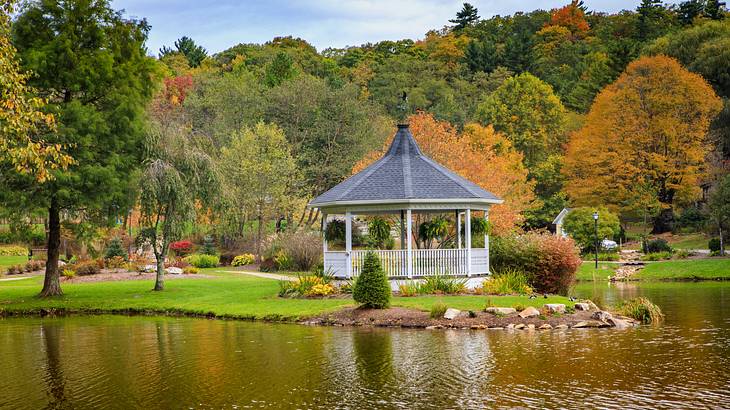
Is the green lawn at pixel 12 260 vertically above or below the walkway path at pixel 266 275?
above

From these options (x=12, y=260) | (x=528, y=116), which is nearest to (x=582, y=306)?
(x=12, y=260)

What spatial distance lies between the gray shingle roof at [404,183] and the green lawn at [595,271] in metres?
12.1

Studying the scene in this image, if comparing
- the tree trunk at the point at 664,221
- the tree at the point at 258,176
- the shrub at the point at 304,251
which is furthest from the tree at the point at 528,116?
the shrub at the point at 304,251

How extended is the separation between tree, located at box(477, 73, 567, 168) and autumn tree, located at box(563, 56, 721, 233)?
9010mm

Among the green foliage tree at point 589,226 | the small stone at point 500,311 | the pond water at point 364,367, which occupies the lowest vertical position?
the pond water at point 364,367

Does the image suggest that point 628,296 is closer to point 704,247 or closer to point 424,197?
point 424,197

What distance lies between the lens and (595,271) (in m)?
37.7

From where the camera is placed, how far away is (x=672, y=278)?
35.0 meters

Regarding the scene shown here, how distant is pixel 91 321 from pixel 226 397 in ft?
39.9

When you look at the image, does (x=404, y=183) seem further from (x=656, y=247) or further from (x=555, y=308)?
(x=656, y=247)

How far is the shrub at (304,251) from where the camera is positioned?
117 feet

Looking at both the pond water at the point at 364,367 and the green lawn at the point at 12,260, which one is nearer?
the pond water at the point at 364,367

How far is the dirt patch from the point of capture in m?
18.2

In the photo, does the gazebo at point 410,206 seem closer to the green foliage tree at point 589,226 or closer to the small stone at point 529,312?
the small stone at point 529,312
